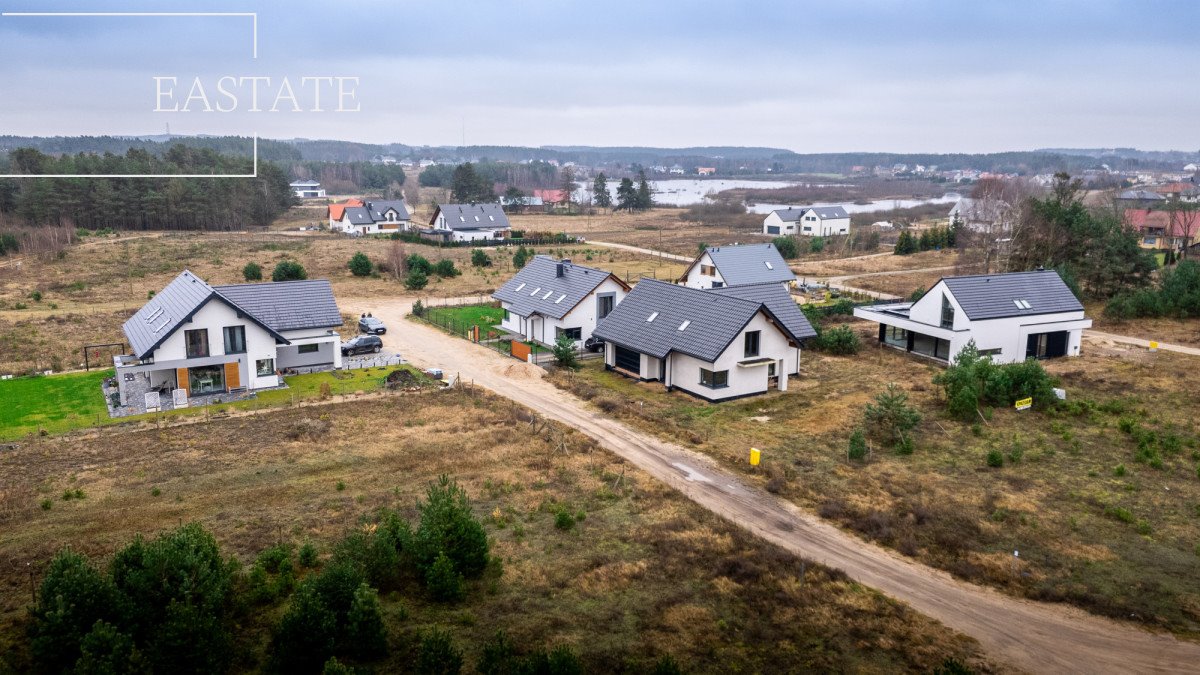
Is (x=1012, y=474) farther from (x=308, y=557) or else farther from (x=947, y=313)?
(x=308, y=557)

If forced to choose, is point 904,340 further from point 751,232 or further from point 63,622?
point 751,232

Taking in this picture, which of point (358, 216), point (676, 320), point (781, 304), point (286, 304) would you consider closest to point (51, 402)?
point (286, 304)

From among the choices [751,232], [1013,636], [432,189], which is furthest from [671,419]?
[432,189]

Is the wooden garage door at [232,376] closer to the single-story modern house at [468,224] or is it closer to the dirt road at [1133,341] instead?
the dirt road at [1133,341]

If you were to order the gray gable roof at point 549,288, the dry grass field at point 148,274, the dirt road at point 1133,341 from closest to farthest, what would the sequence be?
the dirt road at point 1133,341, the gray gable roof at point 549,288, the dry grass field at point 148,274

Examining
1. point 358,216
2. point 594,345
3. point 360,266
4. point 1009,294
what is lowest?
point 594,345

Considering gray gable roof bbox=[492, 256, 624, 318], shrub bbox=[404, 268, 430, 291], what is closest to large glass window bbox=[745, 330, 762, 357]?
Answer: gray gable roof bbox=[492, 256, 624, 318]

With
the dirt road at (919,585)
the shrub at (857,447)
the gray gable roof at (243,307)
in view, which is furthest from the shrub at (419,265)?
the shrub at (857,447)

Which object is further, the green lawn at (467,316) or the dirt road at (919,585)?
the green lawn at (467,316)
